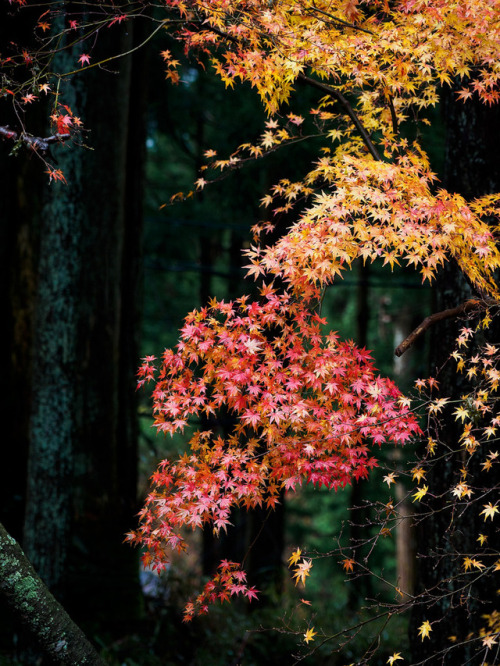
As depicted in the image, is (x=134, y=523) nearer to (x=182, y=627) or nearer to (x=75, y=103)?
(x=182, y=627)

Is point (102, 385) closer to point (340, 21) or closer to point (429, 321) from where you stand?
point (429, 321)

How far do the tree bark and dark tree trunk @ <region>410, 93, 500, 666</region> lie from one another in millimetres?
2798

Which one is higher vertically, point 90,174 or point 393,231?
point 90,174

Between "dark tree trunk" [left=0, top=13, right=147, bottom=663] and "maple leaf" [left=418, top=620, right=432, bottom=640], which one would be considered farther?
"dark tree trunk" [left=0, top=13, right=147, bottom=663]

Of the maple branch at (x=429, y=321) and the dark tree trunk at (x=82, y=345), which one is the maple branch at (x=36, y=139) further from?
the maple branch at (x=429, y=321)

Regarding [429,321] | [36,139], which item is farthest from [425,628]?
[36,139]

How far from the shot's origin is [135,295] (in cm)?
647

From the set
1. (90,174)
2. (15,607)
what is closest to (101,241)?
(90,174)

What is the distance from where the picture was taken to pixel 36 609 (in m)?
3.16

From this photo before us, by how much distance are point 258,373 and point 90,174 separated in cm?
308

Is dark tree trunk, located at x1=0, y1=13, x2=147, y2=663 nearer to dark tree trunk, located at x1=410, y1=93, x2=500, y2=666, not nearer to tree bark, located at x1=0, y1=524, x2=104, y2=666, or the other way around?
tree bark, located at x1=0, y1=524, x2=104, y2=666

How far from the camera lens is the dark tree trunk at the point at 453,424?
4.75 meters

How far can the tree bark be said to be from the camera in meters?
3.11

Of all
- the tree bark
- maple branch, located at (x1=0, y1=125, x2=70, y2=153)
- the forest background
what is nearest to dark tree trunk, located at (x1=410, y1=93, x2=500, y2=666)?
the forest background
